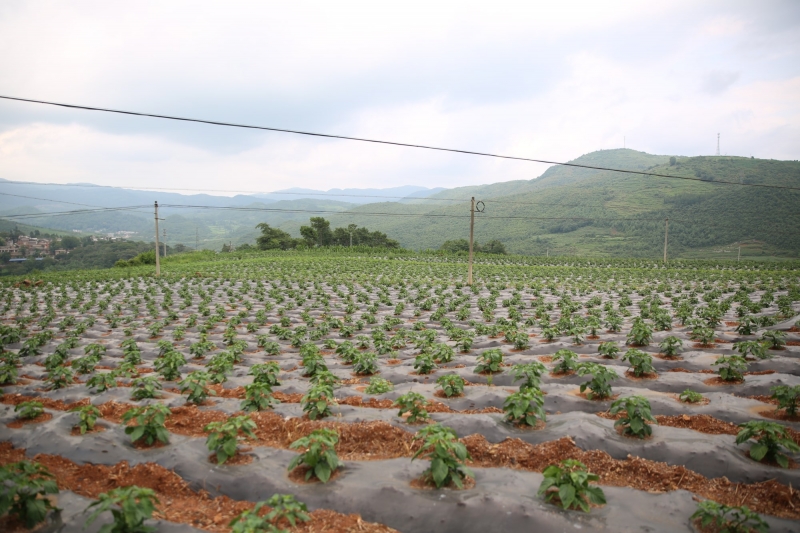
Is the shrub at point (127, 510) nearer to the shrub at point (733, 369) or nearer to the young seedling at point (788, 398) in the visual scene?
the young seedling at point (788, 398)

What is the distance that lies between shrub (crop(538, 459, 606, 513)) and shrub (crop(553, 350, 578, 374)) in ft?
15.5

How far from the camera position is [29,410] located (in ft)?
23.8

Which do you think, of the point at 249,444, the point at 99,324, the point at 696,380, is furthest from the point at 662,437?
the point at 99,324

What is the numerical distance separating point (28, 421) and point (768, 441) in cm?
1090

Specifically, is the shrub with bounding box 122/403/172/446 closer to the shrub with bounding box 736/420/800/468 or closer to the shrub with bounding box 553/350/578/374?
the shrub with bounding box 553/350/578/374

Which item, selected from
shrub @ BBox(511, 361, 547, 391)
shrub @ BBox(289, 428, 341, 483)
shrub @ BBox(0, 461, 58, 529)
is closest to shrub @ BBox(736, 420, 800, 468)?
shrub @ BBox(511, 361, 547, 391)

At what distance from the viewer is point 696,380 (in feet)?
29.8

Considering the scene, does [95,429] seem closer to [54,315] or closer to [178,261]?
[54,315]

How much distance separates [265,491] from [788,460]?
654 cm

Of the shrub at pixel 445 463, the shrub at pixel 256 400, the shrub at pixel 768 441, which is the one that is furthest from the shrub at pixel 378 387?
the shrub at pixel 768 441

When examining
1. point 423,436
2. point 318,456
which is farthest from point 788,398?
point 318,456

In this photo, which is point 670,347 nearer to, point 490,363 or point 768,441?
point 490,363

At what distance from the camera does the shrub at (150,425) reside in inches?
252

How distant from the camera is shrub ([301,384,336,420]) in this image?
7.49 metres
